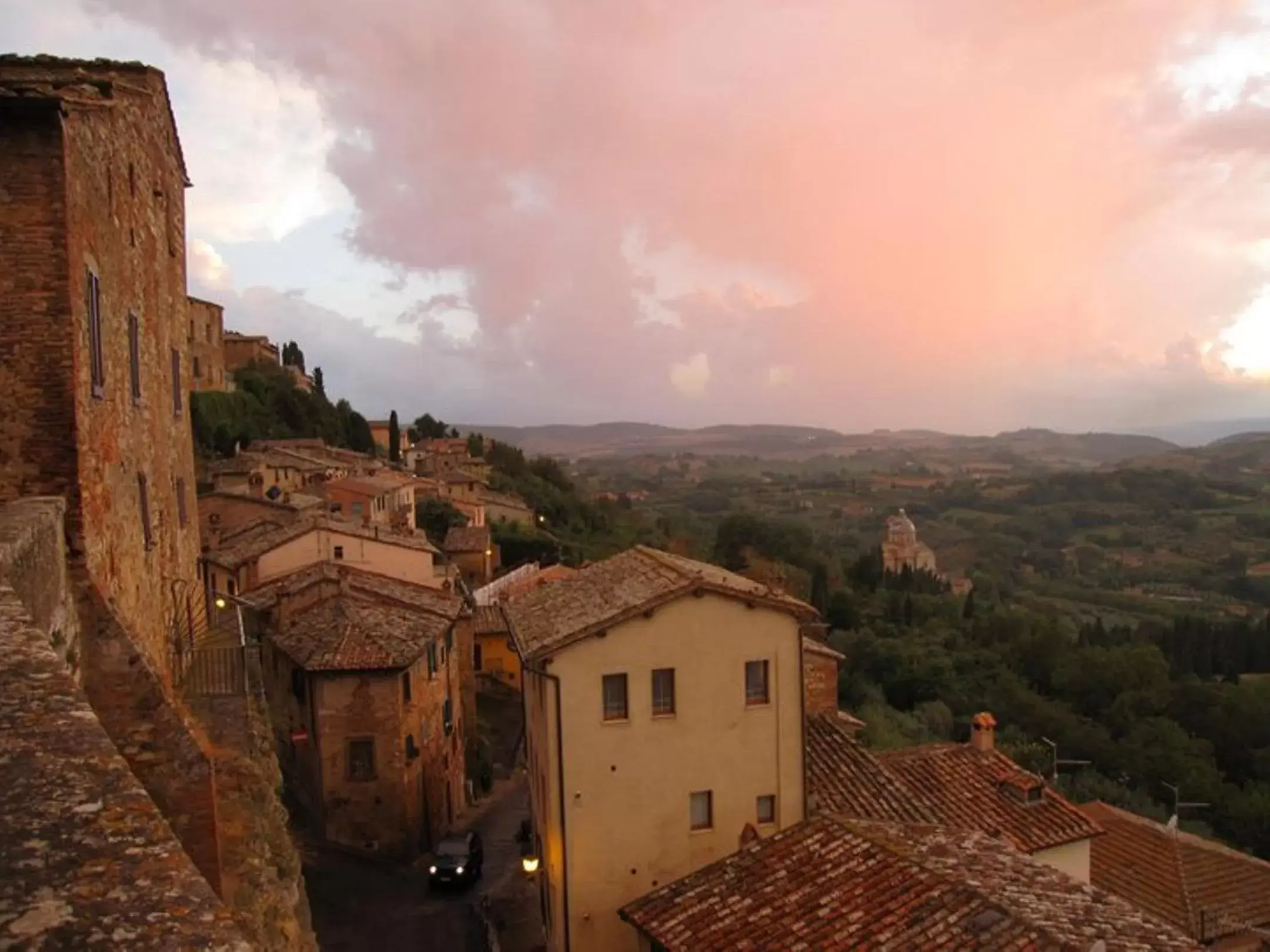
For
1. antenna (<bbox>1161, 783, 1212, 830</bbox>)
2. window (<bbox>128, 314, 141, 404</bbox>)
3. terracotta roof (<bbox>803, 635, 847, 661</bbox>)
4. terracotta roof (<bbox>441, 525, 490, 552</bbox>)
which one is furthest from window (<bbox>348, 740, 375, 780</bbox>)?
terracotta roof (<bbox>441, 525, 490, 552</bbox>)

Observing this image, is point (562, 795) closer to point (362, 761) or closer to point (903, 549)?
point (362, 761)

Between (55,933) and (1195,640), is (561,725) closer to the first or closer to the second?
(55,933)

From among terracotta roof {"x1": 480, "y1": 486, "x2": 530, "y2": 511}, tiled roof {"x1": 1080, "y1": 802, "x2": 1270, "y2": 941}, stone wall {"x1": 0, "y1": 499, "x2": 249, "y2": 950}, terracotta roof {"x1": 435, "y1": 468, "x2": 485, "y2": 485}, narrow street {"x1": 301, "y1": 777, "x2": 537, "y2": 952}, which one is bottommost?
tiled roof {"x1": 1080, "y1": 802, "x2": 1270, "y2": 941}

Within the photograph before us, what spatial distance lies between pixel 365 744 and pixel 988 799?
47.9 feet

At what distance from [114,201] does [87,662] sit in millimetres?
5557

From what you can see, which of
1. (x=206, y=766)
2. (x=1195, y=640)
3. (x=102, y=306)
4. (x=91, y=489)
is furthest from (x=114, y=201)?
(x=1195, y=640)

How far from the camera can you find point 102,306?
33.1 ft

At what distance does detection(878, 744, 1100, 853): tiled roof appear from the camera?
18.2m

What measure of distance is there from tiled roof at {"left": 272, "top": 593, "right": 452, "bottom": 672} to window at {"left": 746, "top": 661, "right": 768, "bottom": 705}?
10.1 m

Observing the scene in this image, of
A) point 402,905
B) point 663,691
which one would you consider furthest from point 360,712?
point 663,691

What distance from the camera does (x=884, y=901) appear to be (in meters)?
13.1

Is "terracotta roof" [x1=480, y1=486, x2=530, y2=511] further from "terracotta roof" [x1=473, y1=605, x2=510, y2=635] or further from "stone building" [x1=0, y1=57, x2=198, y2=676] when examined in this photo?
"stone building" [x1=0, y1=57, x2=198, y2=676]

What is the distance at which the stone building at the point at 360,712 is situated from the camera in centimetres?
2341

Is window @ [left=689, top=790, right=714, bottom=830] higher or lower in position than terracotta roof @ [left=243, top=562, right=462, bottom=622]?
lower
